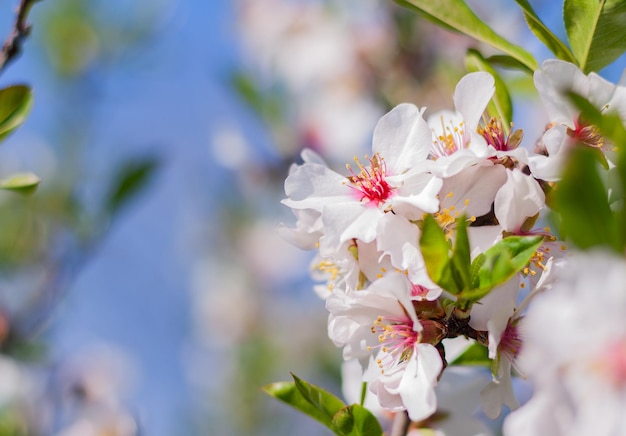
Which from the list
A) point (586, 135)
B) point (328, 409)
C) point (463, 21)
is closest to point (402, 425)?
point (328, 409)

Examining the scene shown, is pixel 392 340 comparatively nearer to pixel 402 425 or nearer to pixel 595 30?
pixel 402 425

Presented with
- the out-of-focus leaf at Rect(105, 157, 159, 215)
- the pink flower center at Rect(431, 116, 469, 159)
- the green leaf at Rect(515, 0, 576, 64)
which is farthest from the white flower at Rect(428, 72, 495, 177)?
the out-of-focus leaf at Rect(105, 157, 159, 215)

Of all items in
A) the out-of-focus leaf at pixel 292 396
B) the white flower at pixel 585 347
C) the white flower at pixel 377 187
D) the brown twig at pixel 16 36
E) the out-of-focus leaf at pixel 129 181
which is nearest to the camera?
the white flower at pixel 585 347

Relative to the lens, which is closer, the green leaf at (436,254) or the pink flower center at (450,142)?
the green leaf at (436,254)

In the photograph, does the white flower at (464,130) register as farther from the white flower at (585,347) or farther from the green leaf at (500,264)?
the white flower at (585,347)

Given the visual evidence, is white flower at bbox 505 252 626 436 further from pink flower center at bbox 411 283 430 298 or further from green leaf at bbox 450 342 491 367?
green leaf at bbox 450 342 491 367

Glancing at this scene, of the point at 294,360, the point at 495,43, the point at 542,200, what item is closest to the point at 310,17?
the point at 294,360

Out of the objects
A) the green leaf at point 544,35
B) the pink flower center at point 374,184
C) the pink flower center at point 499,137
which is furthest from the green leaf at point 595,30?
the pink flower center at point 374,184
